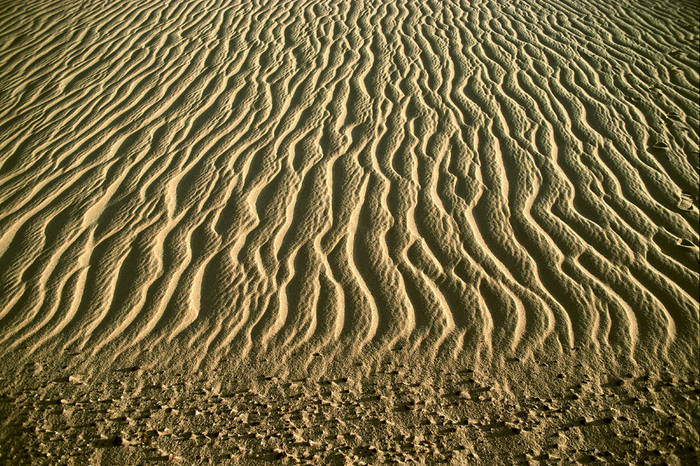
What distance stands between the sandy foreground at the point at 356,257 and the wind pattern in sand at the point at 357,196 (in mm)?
21

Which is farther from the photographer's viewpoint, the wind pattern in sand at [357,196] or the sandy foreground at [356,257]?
the wind pattern in sand at [357,196]

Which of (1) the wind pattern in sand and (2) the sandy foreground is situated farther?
(1) the wind pattern in sand

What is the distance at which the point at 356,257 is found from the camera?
3252mm

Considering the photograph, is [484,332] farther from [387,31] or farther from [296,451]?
[387,31]

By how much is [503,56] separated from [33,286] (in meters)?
5.52

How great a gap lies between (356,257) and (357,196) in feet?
2.25

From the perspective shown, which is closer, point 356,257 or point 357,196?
point 356,257

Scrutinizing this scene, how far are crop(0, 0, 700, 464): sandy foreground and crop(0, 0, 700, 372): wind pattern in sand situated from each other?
2 cm

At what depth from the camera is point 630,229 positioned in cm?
332

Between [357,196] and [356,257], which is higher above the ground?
[357,196]

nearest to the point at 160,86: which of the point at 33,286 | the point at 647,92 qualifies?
the point at 33,286

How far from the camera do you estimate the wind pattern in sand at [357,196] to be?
2.82m

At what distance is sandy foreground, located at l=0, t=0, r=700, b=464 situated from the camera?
2.30 m

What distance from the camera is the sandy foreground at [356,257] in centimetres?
230
